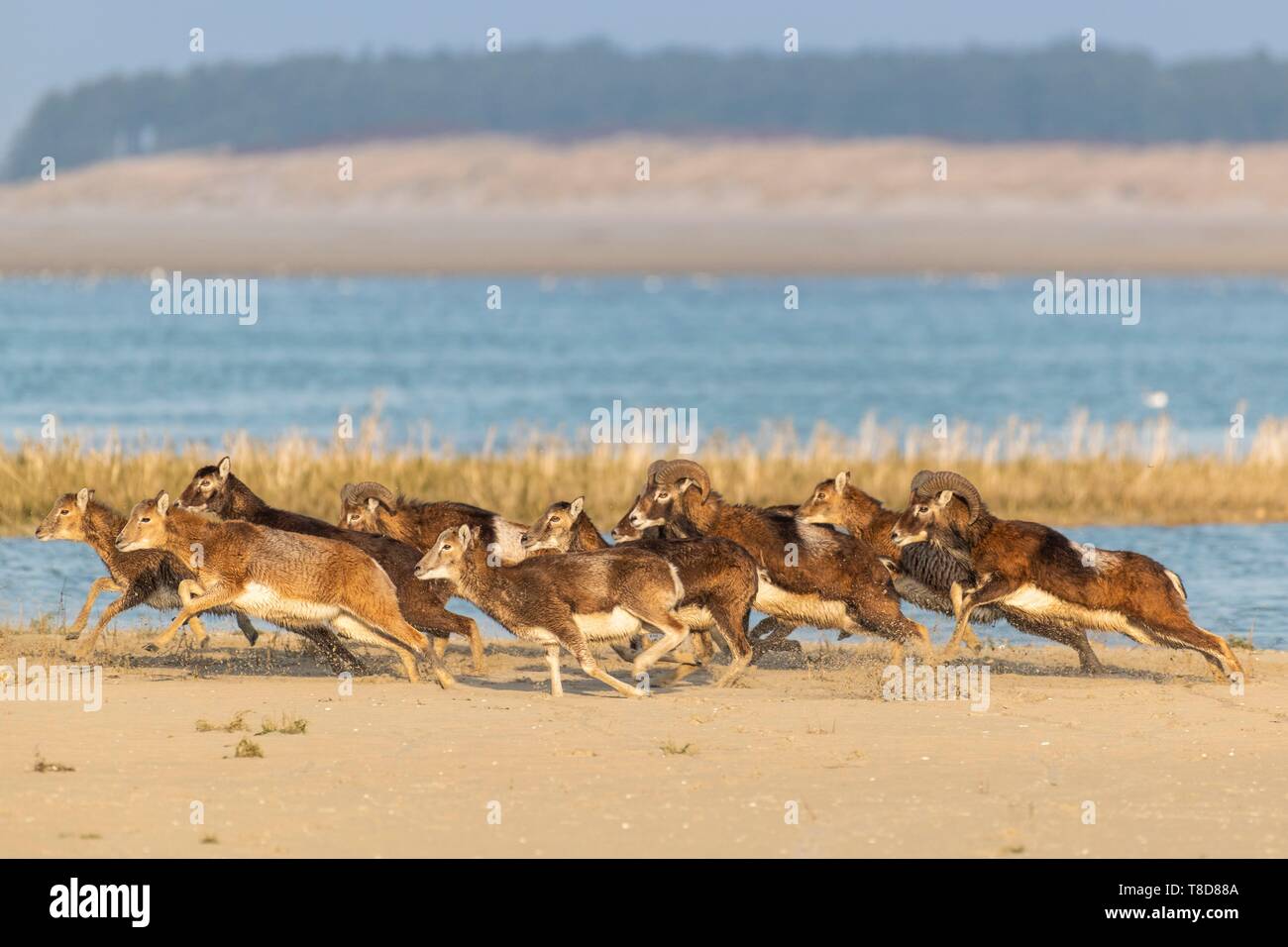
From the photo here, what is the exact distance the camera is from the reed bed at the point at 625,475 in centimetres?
2631

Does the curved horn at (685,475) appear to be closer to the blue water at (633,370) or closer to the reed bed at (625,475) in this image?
the blue water at (633,370)

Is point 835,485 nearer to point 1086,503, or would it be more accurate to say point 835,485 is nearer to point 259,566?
point 259,566

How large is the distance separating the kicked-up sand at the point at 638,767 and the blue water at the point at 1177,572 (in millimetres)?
2798

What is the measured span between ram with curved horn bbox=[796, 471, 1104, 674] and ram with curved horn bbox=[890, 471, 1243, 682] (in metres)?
0.15

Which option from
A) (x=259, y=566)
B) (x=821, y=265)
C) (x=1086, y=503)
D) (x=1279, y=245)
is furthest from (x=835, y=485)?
(x=1279, y=245)

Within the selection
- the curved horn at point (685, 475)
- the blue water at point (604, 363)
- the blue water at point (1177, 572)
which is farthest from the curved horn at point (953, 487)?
the blue water at point (604, 363)

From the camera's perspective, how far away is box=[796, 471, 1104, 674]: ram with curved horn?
17.3 metres

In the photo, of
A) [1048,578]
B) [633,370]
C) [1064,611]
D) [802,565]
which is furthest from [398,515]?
[633,370]

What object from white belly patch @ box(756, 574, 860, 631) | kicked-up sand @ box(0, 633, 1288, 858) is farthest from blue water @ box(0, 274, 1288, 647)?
kicked-up sand @ box(0, 633, 1288, 858)

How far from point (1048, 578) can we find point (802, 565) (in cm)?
173

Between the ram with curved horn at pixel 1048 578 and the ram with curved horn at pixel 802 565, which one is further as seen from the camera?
the ram with curved horn at pixel 802 565

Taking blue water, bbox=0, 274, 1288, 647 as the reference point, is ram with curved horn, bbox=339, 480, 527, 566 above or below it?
below

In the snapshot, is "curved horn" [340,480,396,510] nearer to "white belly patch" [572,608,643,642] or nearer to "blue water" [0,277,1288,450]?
"white belly patch" [572,608,643,642]

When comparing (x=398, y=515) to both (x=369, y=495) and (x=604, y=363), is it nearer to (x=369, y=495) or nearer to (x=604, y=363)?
(x=369, y=495)
